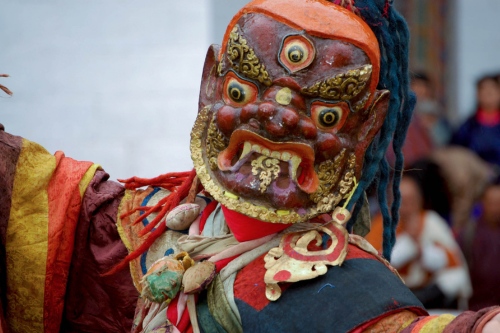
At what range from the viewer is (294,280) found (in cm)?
266

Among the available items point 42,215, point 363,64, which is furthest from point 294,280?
point 42,215

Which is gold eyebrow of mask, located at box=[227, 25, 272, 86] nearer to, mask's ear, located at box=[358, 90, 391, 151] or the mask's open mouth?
the mask's open mouth

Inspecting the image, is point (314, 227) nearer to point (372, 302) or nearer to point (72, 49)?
point (372, 302)

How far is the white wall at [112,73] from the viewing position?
586 cm

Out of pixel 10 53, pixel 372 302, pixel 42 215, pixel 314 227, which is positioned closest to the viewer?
pixel 372 302

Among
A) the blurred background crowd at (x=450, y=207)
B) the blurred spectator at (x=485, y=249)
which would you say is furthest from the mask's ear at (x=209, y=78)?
the blurred spectator at (x=485, y=249)

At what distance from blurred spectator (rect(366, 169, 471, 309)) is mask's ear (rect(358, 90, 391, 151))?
8.01ft

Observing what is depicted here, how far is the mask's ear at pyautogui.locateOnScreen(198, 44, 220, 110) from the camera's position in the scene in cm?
285

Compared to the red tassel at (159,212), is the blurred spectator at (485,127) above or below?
below

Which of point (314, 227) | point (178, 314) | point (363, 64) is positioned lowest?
point (178, 314)

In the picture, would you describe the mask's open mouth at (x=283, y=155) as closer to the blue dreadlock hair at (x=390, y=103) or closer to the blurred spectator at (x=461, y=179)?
the blue dreadlock hair at (x=390, y=103)

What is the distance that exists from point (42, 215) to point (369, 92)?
3.19ft

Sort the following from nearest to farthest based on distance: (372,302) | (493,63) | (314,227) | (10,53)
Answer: (372,302) → (314,227) → (10,53) → (493,63)

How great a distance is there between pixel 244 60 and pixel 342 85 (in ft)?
0.76
